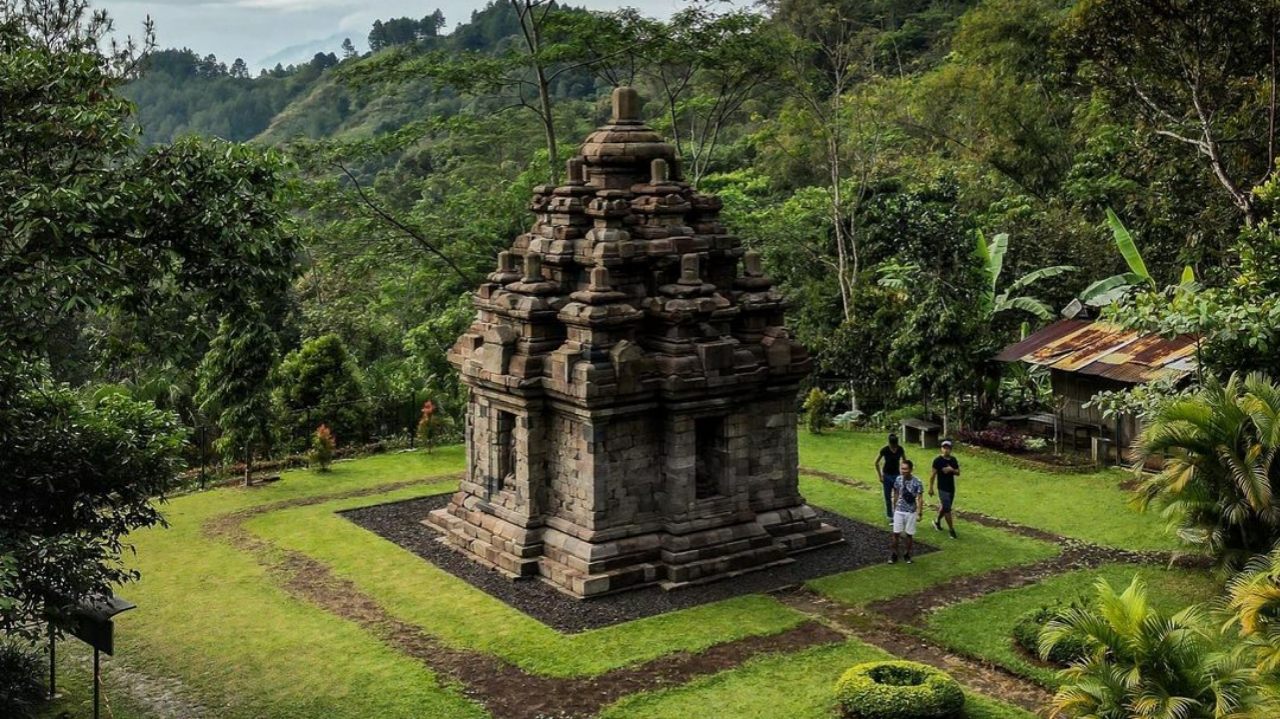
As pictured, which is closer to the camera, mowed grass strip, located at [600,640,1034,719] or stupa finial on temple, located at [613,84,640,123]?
mowed grass strip, located at [600,640,1034,719]

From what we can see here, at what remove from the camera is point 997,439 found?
26109 millimetres

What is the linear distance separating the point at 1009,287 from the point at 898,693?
63.8 feet

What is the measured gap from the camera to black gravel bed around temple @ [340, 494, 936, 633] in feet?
55.1

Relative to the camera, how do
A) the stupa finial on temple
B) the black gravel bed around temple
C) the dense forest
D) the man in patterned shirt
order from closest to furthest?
1. the black gravel bed around temple
2. the man in patterned shirt
3. the stupa finial on temple
4. the dense forest

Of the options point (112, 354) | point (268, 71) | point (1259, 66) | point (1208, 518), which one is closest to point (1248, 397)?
point (1208, 518)

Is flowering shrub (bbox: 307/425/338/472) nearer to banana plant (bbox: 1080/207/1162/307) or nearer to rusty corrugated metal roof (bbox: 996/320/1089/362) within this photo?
rusty corrugated metal roof (bbox: 996/320/1089/362)

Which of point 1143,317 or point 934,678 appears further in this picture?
point 1143,317

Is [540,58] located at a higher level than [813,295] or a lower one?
higher

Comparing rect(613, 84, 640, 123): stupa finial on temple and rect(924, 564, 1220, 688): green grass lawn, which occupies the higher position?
rect(613, 84, 640, 123): stupa finial on temple

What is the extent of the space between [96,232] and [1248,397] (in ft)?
45.1

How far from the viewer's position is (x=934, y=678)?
43.8 feet

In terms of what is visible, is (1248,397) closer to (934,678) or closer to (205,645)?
(934,678)

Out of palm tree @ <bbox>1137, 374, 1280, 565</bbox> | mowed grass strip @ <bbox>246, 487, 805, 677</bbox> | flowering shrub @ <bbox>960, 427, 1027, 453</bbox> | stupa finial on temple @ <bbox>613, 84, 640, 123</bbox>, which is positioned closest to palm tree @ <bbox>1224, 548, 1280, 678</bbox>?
palm tree @ <bbox>1137, 374, 1280, 565</bbox>

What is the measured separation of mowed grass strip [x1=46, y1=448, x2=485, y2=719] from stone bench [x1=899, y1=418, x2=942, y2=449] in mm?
14024
